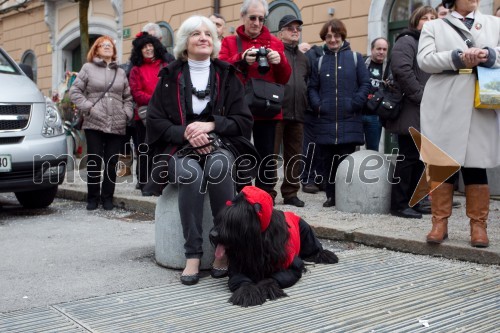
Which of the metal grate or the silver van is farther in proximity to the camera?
the silver van

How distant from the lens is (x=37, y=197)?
24.3 feet

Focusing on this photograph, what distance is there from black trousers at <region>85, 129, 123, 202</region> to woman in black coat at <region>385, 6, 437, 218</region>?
120 inches

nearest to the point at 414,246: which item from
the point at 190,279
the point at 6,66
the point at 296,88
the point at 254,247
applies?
the point at 254,247

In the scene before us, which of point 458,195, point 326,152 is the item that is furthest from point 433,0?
point 326,152

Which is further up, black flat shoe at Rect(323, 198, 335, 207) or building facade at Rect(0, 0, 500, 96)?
building facade at Rect(0, 0, 500, 96)

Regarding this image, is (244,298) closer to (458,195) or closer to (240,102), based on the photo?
(240,102)

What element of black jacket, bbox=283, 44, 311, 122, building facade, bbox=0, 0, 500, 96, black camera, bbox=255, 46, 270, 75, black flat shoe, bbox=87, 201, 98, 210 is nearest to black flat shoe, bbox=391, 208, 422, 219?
black jacket, bbox=283, 44, 311, 122

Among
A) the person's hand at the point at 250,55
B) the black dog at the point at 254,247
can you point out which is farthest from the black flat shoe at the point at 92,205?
the black dog at the point at 254,247

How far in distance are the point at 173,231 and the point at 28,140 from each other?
2986 millimetres

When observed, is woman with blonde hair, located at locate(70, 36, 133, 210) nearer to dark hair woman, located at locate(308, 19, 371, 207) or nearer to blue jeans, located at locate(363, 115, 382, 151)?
dark hair woman, located at locate(308, 19, 371, 207)

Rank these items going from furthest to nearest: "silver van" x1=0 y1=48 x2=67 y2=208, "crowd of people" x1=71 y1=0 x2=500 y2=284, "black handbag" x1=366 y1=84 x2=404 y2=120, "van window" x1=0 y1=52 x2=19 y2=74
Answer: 1. "van window" x1=0 y1=52 x2=19 y2=74
2. "silver van" x1=0 y1=48 x2=67 y2=208
3. "black handbag" x1=366 y1=84 x2=404 y2=120
4. "crowd of people" x1=71 y1=0 x2=500 y2=284

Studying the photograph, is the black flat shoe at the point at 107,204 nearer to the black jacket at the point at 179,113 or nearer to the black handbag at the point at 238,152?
the black jacket at the point at 179,113

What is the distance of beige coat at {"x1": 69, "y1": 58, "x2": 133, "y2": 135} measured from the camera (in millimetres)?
6996

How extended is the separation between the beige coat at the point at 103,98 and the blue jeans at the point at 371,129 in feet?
9.51
